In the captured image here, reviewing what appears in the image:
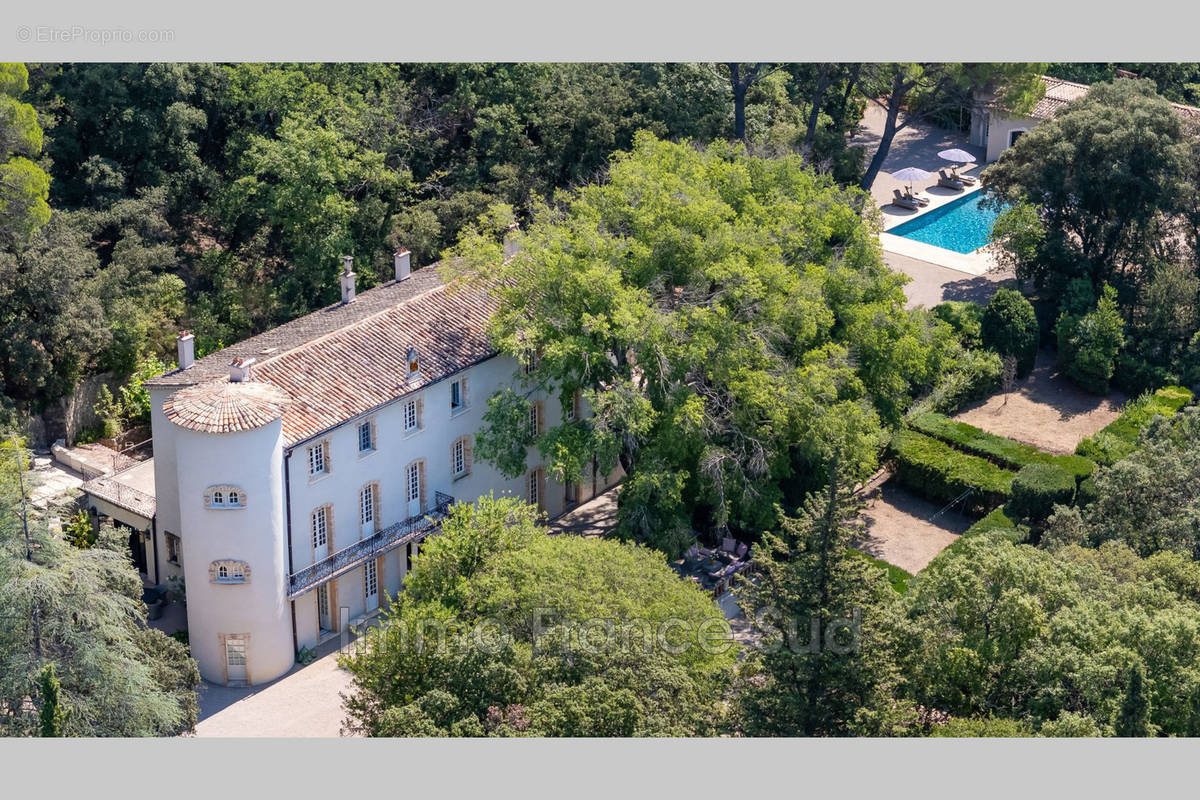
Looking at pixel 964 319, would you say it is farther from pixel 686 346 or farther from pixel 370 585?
pixel 370 585

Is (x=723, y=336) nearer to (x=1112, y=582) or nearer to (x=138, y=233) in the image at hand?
(x=1112, y=582)

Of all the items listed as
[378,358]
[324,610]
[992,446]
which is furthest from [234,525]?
[992,446]

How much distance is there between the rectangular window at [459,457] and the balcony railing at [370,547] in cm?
113

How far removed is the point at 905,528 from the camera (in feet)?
212

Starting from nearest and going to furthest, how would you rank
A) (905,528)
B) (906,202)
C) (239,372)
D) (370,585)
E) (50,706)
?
1. (50,706)
2. (239,372)
3. (370,585)
4. (905,528)
5. (906,202)

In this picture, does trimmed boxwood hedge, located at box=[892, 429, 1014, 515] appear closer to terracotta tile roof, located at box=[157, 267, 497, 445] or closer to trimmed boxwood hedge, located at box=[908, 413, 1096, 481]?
trimmed boxwood hedge, located at box=[908, 413, 1096, 481]

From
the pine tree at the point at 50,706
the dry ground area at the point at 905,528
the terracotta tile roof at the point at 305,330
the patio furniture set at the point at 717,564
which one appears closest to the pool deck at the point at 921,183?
the dry ground area at the point at 905,528

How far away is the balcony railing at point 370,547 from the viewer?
56656 mm

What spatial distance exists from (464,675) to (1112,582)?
18.9 metres

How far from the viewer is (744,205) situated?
63219 millimetres

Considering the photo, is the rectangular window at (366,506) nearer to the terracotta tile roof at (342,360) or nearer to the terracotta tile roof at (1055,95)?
the terracotta tile roof at (342,360)

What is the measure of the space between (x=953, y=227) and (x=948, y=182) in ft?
14.3

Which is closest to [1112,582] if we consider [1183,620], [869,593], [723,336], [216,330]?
[1183,620]

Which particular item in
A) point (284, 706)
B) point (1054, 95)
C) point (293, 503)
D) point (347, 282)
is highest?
point (1054, 95)
